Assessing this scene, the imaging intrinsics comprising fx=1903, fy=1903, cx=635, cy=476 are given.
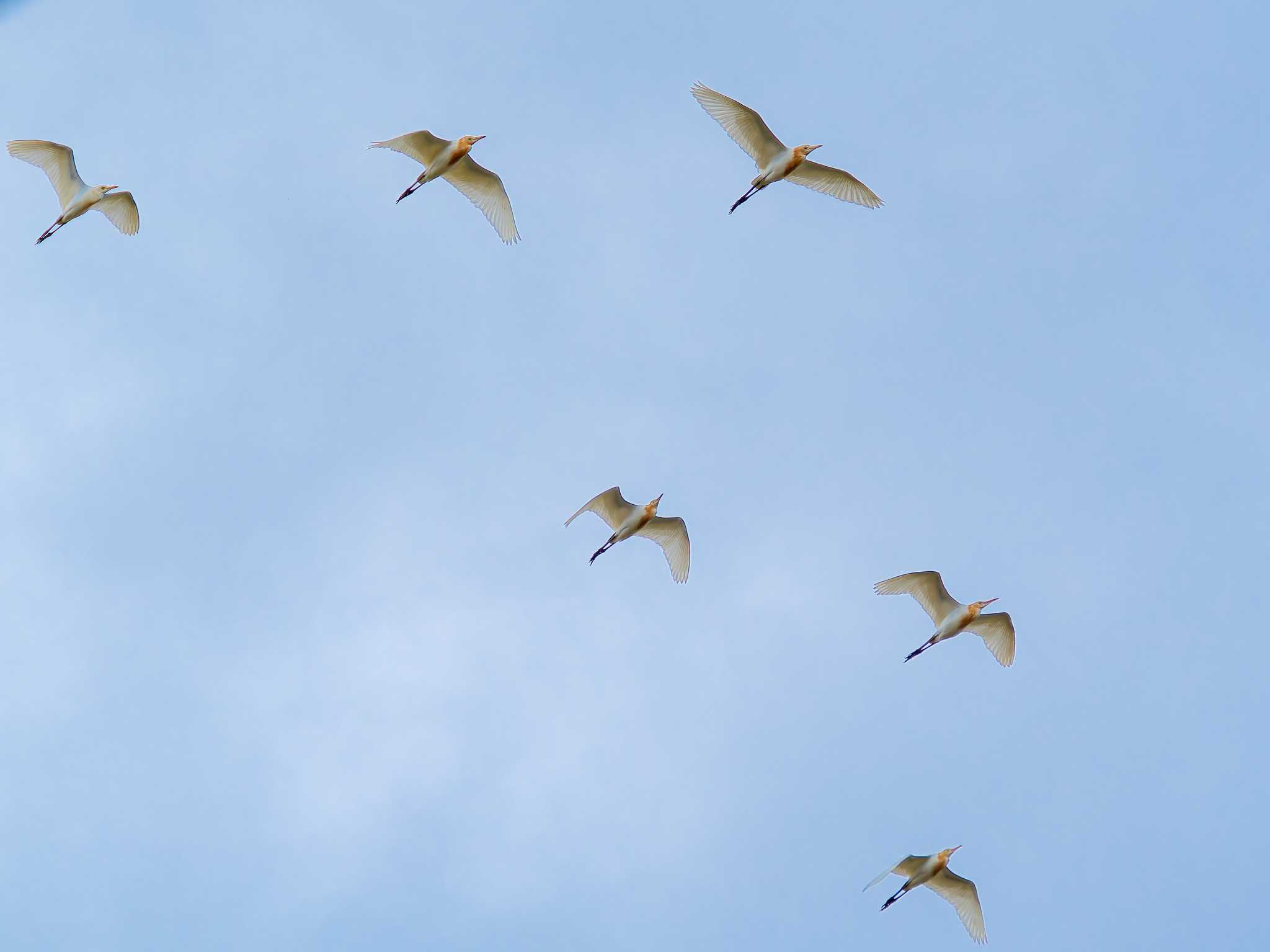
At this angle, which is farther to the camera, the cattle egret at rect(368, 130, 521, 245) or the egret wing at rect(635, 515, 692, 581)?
the egret wing at rect(635, 515, 692, 581)

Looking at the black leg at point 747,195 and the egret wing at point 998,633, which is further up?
the black leg at point 747,195

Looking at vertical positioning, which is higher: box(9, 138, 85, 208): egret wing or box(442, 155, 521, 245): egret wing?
box(9, 138, 85, 208): egret wing

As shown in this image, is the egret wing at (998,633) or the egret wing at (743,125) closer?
the egret wing at (743,125)

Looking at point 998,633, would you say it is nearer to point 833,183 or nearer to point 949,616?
point 949,616

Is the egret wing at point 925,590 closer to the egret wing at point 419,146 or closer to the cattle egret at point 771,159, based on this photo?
the cattle egret at point 771,159

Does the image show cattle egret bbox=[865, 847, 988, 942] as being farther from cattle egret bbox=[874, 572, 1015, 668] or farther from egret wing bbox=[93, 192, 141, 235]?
egret wing bbox=[93, 192, 141, 235]

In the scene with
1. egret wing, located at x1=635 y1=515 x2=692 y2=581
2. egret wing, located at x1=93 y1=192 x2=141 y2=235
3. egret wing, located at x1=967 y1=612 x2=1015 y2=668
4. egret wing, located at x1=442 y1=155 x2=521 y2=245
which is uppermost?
egret wing, located at x1=93 y1=192 x2=141 y2=235

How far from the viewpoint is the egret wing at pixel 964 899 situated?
41.9m

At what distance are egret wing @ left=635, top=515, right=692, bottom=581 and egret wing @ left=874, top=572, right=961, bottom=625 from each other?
171 inches

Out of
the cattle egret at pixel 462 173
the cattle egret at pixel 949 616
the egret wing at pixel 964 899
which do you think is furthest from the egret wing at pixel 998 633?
the cattle egret at pixel 462 173

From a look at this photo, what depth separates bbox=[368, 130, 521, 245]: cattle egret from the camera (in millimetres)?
39625

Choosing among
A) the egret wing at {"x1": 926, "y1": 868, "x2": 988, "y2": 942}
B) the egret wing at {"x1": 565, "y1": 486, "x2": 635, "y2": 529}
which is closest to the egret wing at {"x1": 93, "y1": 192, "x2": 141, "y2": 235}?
the egret wing at {"x1": 565, "y1": 486, "x2": 635, "y2": 529}

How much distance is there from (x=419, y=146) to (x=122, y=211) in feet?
22.7

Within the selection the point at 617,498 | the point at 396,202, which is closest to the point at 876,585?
the point at 617,498
